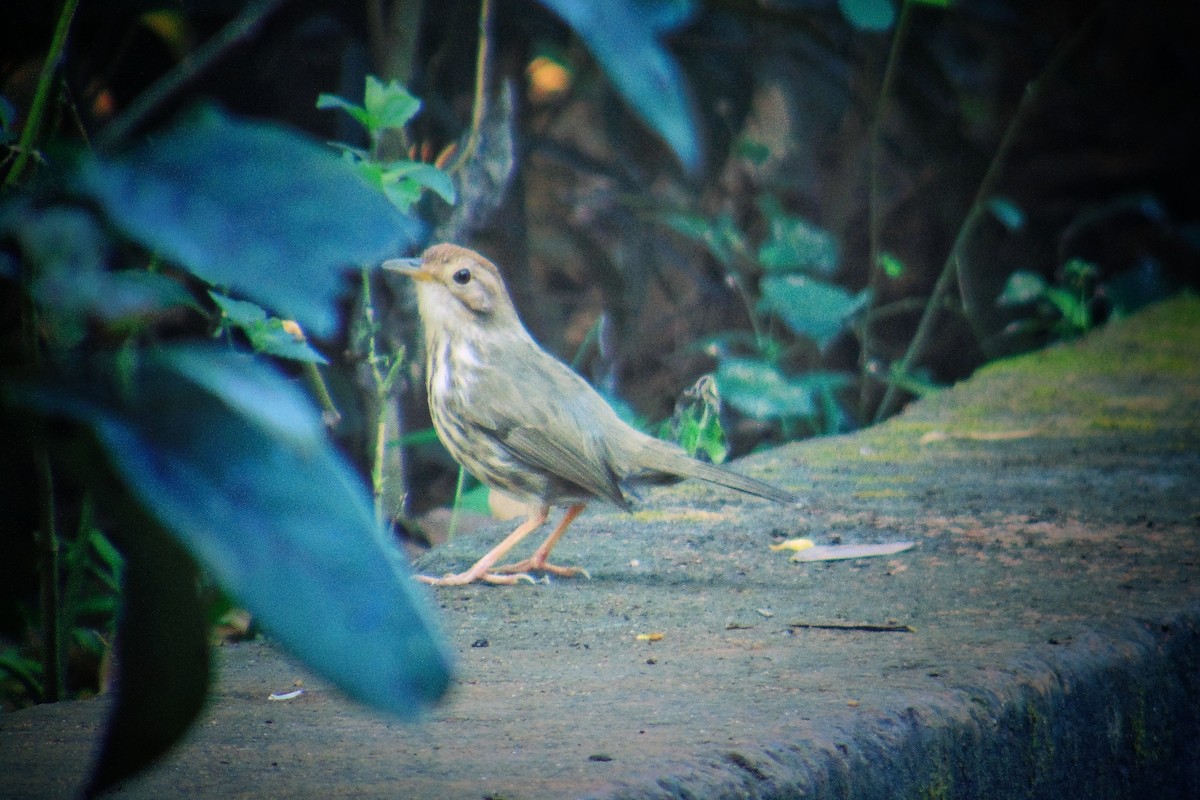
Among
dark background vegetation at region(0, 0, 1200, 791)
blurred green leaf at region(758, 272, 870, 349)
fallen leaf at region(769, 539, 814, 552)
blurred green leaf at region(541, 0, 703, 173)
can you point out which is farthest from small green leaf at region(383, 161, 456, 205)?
blurred green leaf at region(758, 272, 870, 349)

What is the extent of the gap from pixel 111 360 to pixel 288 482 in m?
0.11

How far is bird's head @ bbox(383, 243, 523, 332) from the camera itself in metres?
3.12

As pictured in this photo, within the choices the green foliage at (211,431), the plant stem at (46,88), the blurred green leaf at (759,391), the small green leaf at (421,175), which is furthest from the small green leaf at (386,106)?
the green foliage at (211,431)

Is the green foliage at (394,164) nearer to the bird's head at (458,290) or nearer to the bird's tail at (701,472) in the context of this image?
the bird's head at (458,290)

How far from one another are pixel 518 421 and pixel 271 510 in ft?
7.81

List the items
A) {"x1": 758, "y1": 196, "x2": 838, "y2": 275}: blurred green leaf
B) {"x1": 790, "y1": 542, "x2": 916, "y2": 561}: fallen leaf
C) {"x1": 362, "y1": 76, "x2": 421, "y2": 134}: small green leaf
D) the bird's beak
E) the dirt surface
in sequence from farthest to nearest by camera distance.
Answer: {"x1": 758, "y1": 196, "x2": 838, "y2": 275}: blurred green leaf
the bird's beak
{"x1": 362, "y1": 76, "x2": 421, "y2": 134}: small green leaf
{"x1": 790, "y1": 542, "x2": 916, "y2": 561}: fallen leaf
the dirt surface

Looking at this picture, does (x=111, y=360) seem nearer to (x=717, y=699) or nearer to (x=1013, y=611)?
(x=717, y=699)

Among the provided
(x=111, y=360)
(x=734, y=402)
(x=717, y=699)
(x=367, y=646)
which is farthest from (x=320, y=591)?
(x=734, y=402)

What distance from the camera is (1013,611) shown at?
215cm

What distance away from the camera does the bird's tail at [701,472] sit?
2801mm

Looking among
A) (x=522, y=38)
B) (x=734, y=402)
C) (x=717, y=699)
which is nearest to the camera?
(x=717, y=699)

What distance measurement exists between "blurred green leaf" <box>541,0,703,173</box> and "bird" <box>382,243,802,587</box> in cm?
206

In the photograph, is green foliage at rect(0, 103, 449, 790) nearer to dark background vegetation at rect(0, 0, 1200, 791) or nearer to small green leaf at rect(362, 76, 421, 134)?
dark background vegetation at rect(0, 0, 1200, 791)

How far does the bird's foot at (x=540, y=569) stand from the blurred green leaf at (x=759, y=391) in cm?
185
